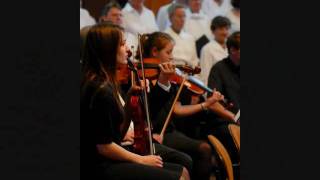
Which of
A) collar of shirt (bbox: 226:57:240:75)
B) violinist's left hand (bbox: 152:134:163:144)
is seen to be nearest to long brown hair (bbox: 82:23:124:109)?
violinist's left hand (bbox: 152:134:163:144)

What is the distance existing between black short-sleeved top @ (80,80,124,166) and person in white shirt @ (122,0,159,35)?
2478 millimetres

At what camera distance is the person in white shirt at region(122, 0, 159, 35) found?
→ 4574 mm

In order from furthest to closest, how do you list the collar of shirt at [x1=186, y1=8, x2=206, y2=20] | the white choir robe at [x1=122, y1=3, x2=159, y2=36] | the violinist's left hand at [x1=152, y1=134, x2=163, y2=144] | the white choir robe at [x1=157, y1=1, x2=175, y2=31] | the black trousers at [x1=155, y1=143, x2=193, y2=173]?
the collar of shirt at [x1=186, y1=8, x2=206, y2=20], the white choir robe at [x1=157, y1=1, x2=175, y2=31], the white choir robe at [x1=122, y1=3, x2=159, y2=36], the violinist's left hand at [x1=152, y1=134, x2=163, y2=144], the black trousers at [x1=155, y1=143, x2=193, y2=173]

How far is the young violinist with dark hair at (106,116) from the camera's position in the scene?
6.73ft

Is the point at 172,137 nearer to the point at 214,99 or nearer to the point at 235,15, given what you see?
the point at 214,99

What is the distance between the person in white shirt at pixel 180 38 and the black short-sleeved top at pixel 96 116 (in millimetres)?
2416

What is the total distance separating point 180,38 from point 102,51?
2.47 metres

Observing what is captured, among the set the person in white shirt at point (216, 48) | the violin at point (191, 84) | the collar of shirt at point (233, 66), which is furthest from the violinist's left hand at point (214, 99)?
the person in white shirt at point (216, 48)

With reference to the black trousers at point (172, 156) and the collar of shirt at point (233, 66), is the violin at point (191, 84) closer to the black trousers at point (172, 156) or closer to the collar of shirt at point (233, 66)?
the collar of shirt at point (233, 66)

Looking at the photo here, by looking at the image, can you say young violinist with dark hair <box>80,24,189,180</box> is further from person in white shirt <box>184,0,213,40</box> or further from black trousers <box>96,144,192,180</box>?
person in white shirt <box>184,0,213,40</box>
